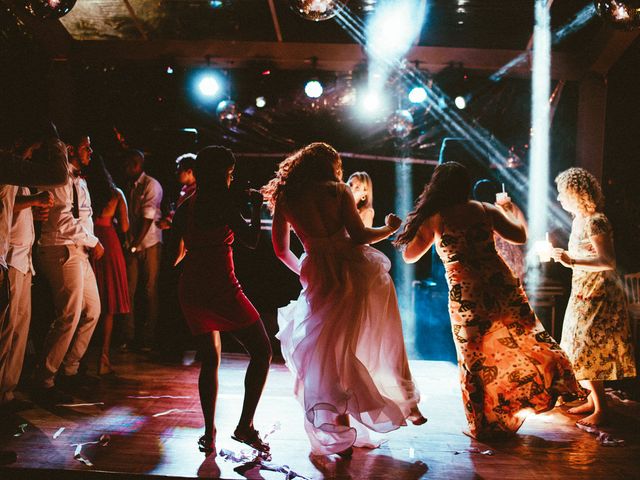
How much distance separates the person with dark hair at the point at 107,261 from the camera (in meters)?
4.56

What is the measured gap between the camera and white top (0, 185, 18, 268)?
3.31m

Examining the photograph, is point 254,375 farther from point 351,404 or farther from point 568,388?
point 568,388

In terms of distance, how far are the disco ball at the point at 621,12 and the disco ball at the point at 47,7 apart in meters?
3.95

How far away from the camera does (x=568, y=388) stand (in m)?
3.17

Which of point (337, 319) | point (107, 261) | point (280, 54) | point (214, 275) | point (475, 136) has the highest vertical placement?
point (280, 54)

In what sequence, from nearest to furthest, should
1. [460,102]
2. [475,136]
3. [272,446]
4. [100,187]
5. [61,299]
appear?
1. [272,446]
2. [61,299]
3. [100,187]
4. [460,102]
5. [475,136]

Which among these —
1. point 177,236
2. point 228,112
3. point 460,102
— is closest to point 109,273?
point 177,236

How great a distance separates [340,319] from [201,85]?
4.54 m

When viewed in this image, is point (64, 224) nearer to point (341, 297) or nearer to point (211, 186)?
point (211, 186)

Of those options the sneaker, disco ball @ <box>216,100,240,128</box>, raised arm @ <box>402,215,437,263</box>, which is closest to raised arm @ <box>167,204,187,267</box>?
raised arm @ <box>402,215,437,263</box>

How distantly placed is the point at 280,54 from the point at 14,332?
4422 millimetres

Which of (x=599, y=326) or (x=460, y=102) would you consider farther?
(x=460, y=102)

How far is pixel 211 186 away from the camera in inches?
114

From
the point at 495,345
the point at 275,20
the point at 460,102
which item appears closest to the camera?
the point at 495,345
